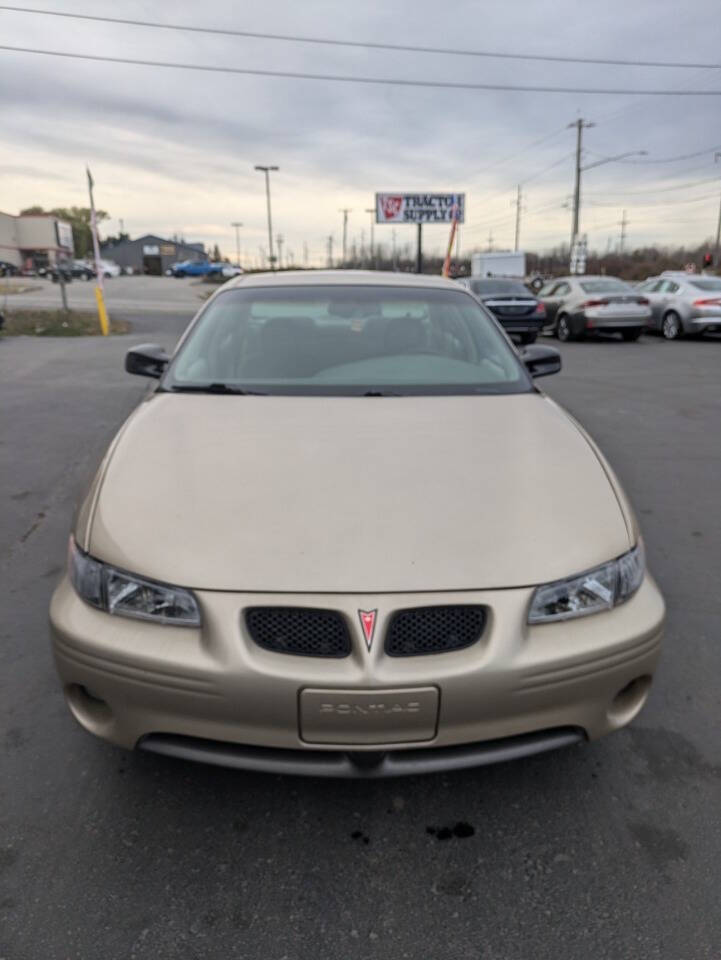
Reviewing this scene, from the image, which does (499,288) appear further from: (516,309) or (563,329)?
(563,329)

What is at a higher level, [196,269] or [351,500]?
[196,269]

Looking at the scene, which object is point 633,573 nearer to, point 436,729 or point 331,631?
point 436,729

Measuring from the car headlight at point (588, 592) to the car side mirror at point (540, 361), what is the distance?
1866 mm

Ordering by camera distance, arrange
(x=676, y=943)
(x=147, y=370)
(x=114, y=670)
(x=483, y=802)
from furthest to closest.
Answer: (x=147, y=370), (x=483, y=802), (x=114, y=670), (x=676, y=943)

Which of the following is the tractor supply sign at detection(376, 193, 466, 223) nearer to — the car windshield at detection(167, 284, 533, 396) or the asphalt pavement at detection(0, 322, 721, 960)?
the car windshield at detection(167, 284, 533, 396)

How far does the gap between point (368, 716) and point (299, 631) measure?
28 cm

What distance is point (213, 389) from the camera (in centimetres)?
305

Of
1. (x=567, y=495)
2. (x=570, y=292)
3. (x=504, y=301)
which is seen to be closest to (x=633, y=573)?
(x=567, y=495)

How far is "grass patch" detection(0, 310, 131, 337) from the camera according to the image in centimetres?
1656

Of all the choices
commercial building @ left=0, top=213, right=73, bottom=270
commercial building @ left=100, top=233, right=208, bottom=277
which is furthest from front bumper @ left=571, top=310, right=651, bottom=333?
commercial building @ left=100, top=233, right=208, bottom=277

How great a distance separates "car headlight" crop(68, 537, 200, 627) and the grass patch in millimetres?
15931

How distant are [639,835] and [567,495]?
3.41 ft

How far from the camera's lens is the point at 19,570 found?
3.81 m

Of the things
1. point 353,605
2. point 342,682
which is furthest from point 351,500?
point 342,682
